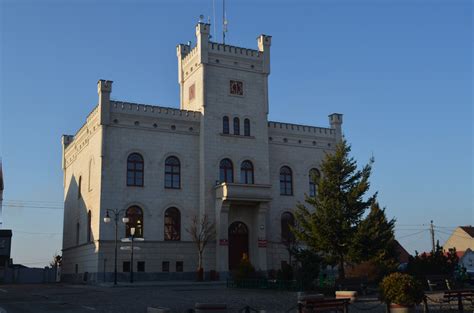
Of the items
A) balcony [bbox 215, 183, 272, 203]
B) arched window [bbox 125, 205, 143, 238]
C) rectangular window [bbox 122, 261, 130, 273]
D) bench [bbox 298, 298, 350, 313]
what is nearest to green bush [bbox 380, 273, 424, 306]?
bench [bbox 298, 298, 350, 313]

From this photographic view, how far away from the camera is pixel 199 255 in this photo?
41.1 metres

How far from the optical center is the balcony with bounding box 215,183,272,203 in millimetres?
40531

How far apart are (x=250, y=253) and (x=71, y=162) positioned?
20.4 metres

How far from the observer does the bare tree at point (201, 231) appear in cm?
4062

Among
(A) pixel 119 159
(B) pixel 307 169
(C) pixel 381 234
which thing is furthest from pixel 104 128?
(C) pixel 381 234

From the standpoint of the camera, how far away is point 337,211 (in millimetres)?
28188

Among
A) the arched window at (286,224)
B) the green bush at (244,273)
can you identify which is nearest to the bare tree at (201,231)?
the arched window at (286,224)

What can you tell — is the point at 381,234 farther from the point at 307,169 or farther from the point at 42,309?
the point at 307,169

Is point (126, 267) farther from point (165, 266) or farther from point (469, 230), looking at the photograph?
point (469, 230)

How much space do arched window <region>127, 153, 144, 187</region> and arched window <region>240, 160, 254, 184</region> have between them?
811cm

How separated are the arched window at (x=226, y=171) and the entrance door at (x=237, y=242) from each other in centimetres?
353

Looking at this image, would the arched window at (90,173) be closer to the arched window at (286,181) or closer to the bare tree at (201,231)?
Answer: the bare tree at (201,231)

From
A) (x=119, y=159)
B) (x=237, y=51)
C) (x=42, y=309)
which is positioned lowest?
(x=42, y=309)

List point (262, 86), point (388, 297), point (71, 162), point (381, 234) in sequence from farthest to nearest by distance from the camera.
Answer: point (71, 162) → point (262, 86) → point (381, 234) → point (388, 297)
